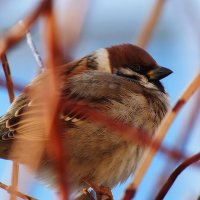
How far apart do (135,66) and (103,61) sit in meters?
0.20

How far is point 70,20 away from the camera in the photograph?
66 cm

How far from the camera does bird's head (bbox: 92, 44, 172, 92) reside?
2.34 metres

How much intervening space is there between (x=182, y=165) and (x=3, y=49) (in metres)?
0.26

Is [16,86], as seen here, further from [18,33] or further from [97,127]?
[97,127]

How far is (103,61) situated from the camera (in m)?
2.48

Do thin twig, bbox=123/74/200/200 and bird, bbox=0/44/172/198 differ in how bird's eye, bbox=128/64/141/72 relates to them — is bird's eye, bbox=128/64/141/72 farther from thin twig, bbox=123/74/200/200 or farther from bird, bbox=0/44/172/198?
thin twig, bbox=123/74/200/200

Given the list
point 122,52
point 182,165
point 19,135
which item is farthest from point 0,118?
point 182,165

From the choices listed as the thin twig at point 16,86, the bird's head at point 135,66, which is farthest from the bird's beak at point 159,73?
the thin twig at point 16,86

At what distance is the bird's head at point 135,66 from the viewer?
92.0 inches

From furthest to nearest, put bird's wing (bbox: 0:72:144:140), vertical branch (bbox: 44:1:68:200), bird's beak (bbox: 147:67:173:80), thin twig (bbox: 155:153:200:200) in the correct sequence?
bird's beak (bbox: 147:67:173:80), bird's wing (bbox: 0:72:144:140), thin twig (bbox: 155:153:200:200), vertical branch (bbox: 44:1:68:200)

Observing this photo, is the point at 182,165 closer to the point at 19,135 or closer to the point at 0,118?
the point at 19,135

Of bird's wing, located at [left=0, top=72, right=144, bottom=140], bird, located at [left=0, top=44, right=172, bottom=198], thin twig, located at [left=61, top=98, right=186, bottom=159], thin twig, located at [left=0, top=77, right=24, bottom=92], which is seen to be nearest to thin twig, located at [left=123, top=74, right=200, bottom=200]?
thin twig, located at [left=61, top=98, right=186, bottom=159]

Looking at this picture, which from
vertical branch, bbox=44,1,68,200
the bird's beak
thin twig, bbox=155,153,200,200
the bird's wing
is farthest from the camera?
the bird's beak

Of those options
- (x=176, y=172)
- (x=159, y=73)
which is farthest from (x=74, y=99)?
(x=176, y=172)
